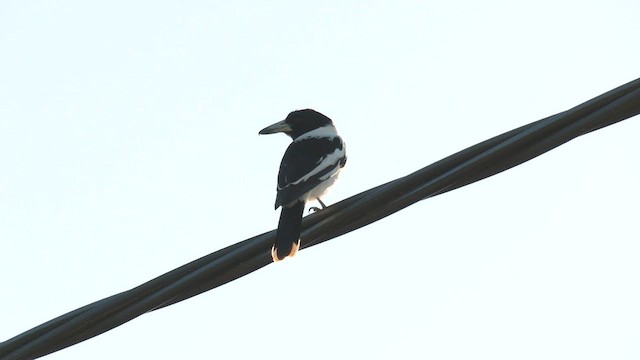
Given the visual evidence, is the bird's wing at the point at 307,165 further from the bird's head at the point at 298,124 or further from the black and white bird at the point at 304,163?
the bird's head at the point at 298,124

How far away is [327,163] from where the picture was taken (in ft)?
24.8

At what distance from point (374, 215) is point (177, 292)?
2.67 feet

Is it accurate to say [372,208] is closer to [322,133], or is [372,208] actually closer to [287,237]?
[287,237]

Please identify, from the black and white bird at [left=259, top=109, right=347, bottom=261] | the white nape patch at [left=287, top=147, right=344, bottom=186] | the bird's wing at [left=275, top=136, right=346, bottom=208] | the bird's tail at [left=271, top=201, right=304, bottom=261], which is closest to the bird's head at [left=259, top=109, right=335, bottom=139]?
the black and white bird at [left=259, top=109, right=347, bottom=261]

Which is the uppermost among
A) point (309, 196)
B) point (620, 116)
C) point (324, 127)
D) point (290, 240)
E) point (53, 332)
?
point (324, 127)

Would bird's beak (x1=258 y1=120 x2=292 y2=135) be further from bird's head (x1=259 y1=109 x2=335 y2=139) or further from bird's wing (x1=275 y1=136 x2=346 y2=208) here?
bird's wing (x1=275 y1=136 x2=346 y2=208)

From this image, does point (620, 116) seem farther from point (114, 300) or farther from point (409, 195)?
point (114, 300)

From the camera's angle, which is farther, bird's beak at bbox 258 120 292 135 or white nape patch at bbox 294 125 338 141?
bird's beak at bbox 258 120 292 135

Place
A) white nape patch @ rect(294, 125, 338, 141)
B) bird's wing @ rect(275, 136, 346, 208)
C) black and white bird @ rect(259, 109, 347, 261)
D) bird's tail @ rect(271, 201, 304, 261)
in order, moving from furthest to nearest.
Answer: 1. white nape patch @ rect(294, 125, 338, 141)
2. bird's wing @ rect(275, 136, 346, 208)
3. black and white bird @ rect(259, 109, 347, 261)
4. bird's tail @ rect(271, 201, 304, 261)

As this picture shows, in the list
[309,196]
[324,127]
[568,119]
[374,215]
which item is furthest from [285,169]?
[568,119]

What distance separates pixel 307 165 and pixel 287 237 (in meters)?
2.11

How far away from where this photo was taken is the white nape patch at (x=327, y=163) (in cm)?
715

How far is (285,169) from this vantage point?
289 inches

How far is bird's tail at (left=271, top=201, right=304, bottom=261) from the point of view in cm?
460
